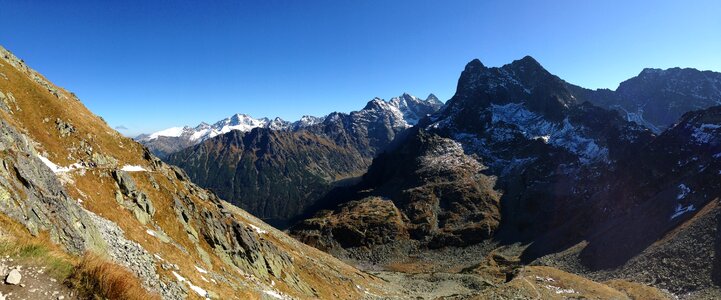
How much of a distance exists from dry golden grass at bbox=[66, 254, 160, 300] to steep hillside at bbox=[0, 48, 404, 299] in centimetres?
7

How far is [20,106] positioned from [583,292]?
107 m

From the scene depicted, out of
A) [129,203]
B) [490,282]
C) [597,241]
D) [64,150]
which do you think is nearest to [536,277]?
[490,282]

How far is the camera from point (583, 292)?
7906 centimetres

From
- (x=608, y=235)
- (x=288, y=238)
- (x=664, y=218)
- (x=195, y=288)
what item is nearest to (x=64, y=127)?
(x=195, y=288)

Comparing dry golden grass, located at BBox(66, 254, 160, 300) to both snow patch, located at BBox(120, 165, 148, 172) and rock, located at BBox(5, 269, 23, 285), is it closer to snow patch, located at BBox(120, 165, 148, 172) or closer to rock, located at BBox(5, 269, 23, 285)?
rock, located at BBox(5, 269, 23, 285)

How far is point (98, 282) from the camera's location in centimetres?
1062

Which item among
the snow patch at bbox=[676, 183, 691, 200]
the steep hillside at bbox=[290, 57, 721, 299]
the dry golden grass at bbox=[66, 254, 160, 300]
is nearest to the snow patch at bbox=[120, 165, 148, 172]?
the dry golden grass at bbox=[66, 254, 160, 300]

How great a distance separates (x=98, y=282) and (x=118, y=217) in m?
34.3

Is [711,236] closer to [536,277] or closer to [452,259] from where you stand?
[536,277]

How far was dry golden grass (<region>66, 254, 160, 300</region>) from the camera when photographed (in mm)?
10509

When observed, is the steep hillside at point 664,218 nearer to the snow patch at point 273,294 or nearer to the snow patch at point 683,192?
the snow patch at point 683,192

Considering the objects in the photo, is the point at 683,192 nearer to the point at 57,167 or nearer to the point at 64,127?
the point at 57,167

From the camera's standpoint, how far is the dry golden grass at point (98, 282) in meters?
10.5

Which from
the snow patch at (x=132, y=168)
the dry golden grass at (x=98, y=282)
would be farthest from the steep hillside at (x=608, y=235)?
the dry golden grass at (x=98, y=282)
